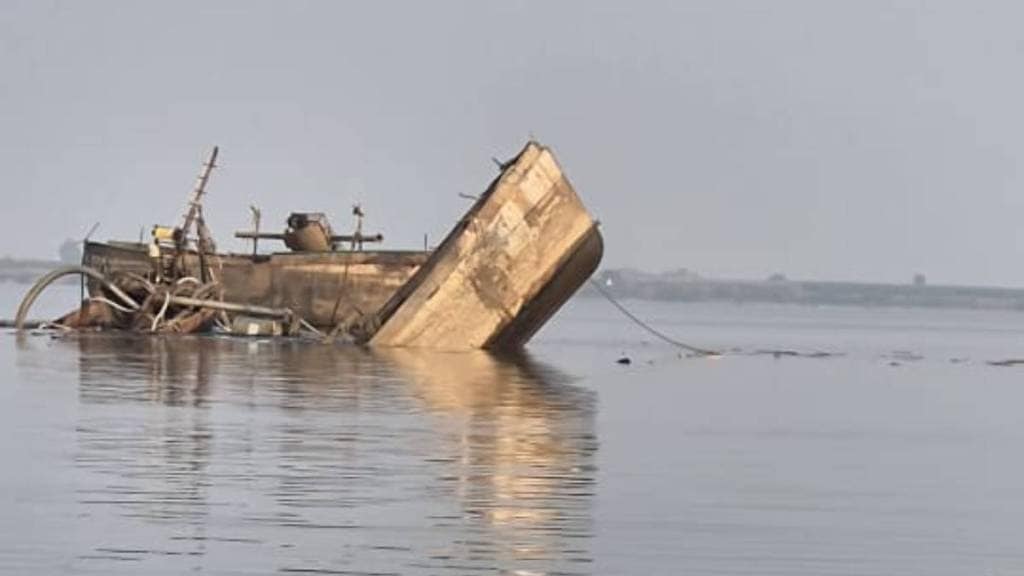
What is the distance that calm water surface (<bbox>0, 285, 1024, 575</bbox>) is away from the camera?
1583 centimetres

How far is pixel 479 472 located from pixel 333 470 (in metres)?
1.31

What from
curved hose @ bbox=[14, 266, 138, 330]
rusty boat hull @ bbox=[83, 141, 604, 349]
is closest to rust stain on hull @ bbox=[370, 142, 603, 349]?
rusty boat hull @ bbox=[83, 141, 604, 349]

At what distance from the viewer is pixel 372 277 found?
50875mm

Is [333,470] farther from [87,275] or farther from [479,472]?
[87,275]

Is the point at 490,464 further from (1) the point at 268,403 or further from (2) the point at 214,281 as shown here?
(2) the point at 214,281

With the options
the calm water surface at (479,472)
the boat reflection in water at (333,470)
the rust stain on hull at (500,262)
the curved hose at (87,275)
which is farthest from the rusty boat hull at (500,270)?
the boat reflection in water at (333,470)

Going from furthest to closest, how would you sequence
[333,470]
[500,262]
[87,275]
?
[87,275] < [500,262] < [333,470]

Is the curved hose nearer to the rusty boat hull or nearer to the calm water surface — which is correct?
the rusty boat hull

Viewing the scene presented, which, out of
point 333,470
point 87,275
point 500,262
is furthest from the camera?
point 87,275

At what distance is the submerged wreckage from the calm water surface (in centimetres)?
322

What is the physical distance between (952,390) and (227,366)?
13.5 m

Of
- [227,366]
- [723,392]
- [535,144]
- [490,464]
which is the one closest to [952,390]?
[723,392]

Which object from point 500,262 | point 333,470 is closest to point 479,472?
point 333,470

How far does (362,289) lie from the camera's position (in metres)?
51.2
